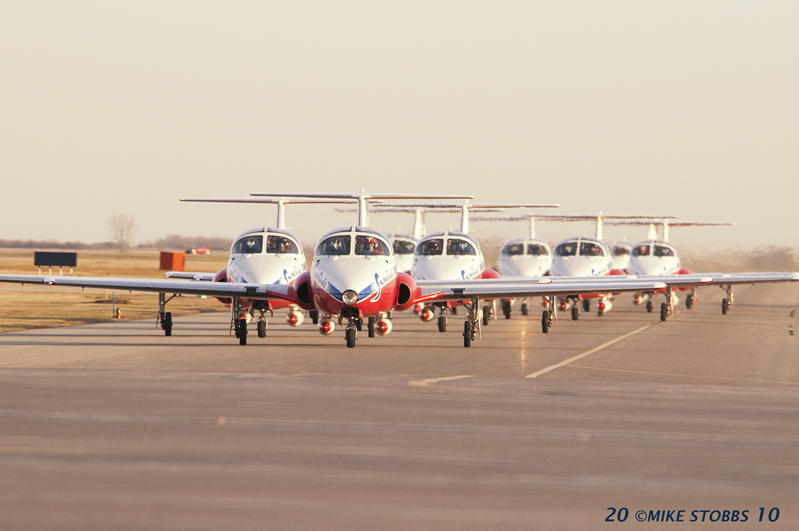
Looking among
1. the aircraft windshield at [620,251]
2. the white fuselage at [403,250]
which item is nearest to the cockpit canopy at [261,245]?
the white fuselage at [403,250]

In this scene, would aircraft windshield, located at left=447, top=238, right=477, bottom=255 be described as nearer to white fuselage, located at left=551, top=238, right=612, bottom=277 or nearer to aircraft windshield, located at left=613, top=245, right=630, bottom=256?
white fuselage, located at left=551, top=238, right=612, bottom=277

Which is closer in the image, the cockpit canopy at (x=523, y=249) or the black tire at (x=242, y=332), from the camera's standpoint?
the black tire at (x=242, y=332)

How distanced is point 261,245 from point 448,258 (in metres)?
6.68

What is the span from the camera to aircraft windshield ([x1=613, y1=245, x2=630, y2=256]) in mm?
60300

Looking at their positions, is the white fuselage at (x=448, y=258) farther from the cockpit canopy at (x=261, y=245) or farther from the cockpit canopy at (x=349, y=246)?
the cockpit canopy at (x=349, y=246)

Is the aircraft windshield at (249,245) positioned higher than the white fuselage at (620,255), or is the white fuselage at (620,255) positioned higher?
the white fuselage at (620,255)

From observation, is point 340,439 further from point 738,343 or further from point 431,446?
point 738,343

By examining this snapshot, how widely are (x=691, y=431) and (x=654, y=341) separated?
1686 cm

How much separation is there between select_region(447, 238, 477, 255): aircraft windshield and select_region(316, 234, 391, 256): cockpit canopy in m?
9.44

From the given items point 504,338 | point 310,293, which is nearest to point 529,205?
point 504,338

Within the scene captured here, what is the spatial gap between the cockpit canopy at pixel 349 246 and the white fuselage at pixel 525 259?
1842cm

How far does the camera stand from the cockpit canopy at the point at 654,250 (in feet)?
171

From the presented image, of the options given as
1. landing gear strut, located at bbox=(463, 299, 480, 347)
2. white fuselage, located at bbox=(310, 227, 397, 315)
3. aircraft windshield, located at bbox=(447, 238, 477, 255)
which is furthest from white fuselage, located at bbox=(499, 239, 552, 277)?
white fuselage, located at bbox=(310, 227, 397, 315)

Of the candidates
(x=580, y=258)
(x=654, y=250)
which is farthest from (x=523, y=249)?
(x=654, y=250)
